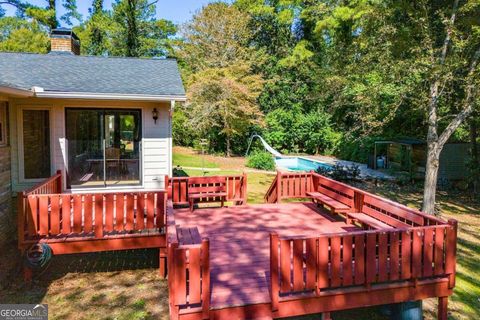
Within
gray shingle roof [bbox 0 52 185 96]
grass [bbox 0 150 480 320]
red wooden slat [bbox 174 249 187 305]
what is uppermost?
gray shingle roof [bbox 0 52 185 96]

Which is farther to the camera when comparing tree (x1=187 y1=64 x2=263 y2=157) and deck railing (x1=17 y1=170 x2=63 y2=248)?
tree (x1=187 y1=64 x2=263 y2=157)

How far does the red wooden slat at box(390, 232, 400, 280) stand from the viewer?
429 centimetres

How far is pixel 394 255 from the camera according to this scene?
430 centimetres

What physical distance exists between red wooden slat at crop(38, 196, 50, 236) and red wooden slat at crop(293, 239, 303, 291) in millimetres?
3901

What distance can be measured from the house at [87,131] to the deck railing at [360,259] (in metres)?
4.33

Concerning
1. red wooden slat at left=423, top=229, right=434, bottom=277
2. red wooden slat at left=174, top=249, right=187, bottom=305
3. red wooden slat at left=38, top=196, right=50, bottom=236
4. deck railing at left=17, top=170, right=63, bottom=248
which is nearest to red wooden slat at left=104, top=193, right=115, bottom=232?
red wooden slat at left=38, top=196, right=50, bottom=236

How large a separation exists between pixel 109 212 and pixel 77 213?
478 millimetres

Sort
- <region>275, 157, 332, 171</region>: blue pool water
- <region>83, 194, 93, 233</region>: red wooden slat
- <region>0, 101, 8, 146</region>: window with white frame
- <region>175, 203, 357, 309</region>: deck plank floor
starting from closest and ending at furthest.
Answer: <region>175, 203, 357, 309</region>: deck plank floor
<region>83, 194, 93, 233</region>: red wooden slat
<region>0, 101, 8, 146</region>: window with white frame
<region>275, 157, 332, 171</region>: blue pool water

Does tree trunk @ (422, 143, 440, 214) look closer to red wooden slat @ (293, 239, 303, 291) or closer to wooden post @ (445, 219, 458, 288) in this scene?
wooden post @ (445, 219, 458, 288)

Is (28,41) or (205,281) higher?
(28,41)

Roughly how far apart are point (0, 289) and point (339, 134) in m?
21.7

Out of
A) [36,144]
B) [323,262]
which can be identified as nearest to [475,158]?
[323,262]

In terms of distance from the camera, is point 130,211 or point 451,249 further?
point 130,211

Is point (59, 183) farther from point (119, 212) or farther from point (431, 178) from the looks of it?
point (431, 178)
